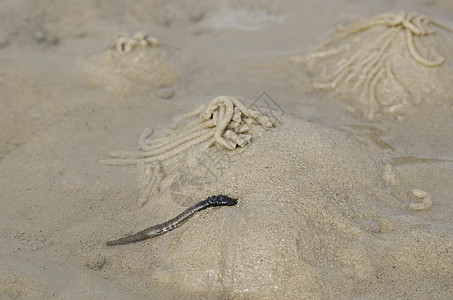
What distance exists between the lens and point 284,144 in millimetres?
3182

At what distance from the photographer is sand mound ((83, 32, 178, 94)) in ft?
15.9

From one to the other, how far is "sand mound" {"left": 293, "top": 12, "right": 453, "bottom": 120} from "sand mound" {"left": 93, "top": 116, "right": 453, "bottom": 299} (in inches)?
63.1

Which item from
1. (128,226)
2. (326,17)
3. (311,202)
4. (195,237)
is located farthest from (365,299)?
(326,17)

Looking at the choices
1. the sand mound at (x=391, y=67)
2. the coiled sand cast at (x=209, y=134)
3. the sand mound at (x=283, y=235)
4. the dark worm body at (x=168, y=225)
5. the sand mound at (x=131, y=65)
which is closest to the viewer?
the sand mound at (x=283, y=235)

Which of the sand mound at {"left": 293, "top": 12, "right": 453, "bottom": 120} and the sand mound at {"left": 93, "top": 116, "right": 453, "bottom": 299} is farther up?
the sand mound at {"left": 293, "top": 12, "right": 453, "bottom": 120}

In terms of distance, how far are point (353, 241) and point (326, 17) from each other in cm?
432

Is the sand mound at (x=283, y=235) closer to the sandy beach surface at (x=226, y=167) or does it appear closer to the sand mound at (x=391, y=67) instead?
the sandy beach surface at (x=226, y=167)

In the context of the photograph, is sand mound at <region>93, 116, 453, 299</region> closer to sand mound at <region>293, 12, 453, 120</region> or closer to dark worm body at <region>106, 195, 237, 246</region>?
dark worm body at <region>106, 195, 237, 246</region>

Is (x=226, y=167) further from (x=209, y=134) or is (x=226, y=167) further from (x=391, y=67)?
(x=391, y=67)

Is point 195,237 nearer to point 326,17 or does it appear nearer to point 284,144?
point 284,144

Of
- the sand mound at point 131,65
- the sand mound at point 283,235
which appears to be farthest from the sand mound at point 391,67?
the sand mound at point 131,65

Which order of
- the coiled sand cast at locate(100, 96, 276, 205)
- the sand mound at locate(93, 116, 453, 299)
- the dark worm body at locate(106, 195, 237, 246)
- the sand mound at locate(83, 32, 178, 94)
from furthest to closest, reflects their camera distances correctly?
the sand mound at locate(83, 32, 178, 94) → the coiled sand cast at locate(100, 96, 276, 205) → the dark worm body at locate(106, 195, 237, 246) → the sand mound at locate(93, 116, 453, 299)

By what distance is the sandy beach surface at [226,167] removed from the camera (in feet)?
8.49

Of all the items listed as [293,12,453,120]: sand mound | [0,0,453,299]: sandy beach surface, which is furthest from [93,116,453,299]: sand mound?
[293,12,453,120]: sand mound
